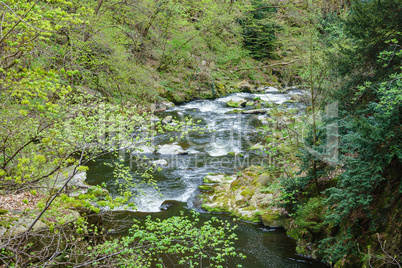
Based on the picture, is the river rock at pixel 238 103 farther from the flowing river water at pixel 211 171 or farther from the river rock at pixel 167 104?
the river rock at pixel 167 104

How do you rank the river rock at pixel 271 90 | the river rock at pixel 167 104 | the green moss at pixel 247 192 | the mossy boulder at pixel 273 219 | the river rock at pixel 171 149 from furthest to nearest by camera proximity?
the river rock at pixel 271 90, the river rock at pixel 167 104, the river rock at pixel 171 149, the green moss at pixel 247 192, the mossy boulder at pixel 273 219

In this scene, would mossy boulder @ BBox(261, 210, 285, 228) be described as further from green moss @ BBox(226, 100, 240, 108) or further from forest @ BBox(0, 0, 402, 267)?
green moss @ BBox(226, 100, 240, 108)

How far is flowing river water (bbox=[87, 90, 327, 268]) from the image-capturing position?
20.0 feet

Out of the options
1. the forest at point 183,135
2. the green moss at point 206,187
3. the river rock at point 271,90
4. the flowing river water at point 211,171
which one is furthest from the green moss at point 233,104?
the green moss at point 206,187

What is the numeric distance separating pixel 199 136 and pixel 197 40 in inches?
352

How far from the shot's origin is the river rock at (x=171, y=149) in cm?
1159

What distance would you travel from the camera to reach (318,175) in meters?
6.34

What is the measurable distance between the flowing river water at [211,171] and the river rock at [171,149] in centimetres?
22

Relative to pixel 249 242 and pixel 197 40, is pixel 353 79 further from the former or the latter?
Result: pixel 197 40

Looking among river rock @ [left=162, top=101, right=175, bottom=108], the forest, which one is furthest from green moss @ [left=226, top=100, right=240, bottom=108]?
the forest

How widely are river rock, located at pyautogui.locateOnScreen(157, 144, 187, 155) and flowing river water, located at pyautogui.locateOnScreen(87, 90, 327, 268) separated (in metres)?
0.22

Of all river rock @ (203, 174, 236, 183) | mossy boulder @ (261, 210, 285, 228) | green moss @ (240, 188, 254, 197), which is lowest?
mossy boulder @ (261, 210, 285, 228)

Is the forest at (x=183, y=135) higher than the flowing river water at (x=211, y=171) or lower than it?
Answer: higher

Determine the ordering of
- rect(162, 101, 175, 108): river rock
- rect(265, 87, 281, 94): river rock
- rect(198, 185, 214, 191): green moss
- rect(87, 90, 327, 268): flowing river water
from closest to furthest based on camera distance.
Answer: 1. rect(87, 90, 327, 268): flowing river water
2. rect(198, 185, 214, 191): green moss
3. rect(162, 101, 175, 108): river rock
4. rect(265, 87, 281, 94): river rock
